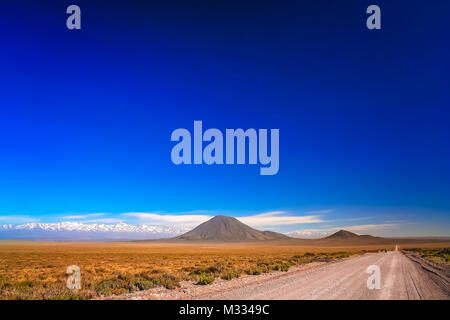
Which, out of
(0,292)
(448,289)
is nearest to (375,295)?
(448,289)

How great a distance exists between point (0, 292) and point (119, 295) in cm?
627

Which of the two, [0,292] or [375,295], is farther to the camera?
[0,292]
